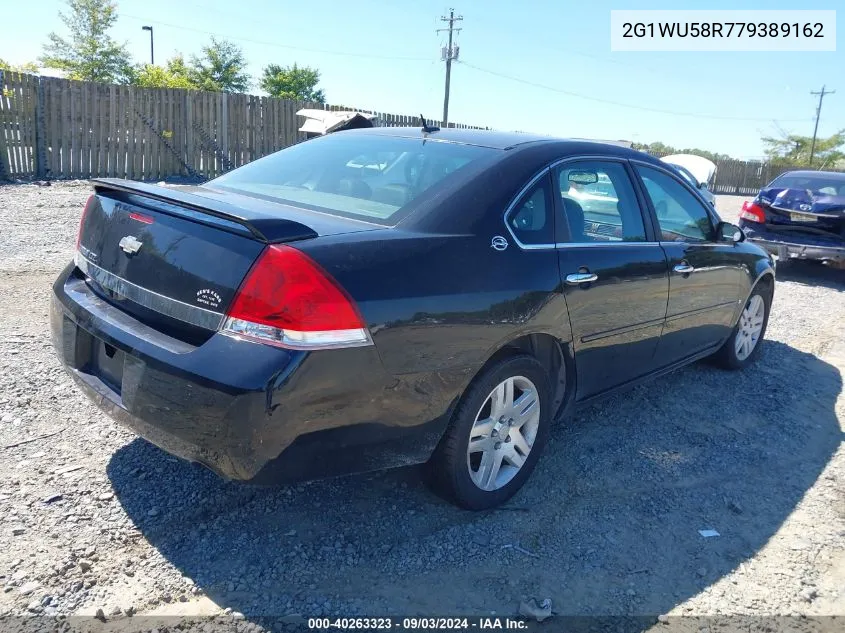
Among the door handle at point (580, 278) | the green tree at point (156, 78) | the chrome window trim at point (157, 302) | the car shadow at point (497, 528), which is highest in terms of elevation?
the green tree at point (156, 78)

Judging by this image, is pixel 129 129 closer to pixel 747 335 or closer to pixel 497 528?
pixel 747 335

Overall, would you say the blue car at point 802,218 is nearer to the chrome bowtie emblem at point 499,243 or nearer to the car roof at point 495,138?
the car roof at point 495,138

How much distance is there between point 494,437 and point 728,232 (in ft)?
9.01

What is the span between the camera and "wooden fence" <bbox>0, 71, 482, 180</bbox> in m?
12.9

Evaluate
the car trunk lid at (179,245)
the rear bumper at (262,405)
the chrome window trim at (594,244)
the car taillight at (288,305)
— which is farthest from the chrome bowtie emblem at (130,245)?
the chrome window trim at (594,244)

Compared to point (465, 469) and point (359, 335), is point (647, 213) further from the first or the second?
point (359, 335)

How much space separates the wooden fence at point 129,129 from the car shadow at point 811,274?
411 inches

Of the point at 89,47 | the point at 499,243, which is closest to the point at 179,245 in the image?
the point at 499,243

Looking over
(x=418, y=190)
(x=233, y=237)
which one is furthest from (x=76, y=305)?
(x=418, y=190)

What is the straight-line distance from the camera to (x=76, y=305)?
2.91m

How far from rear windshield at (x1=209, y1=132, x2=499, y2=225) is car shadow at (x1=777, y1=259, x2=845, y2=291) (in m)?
7.98

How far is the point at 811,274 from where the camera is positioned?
10.3m

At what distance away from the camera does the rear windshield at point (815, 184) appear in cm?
975

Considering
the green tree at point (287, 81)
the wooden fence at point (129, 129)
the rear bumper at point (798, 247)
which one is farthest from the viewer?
the green tree at point (287, 81)
